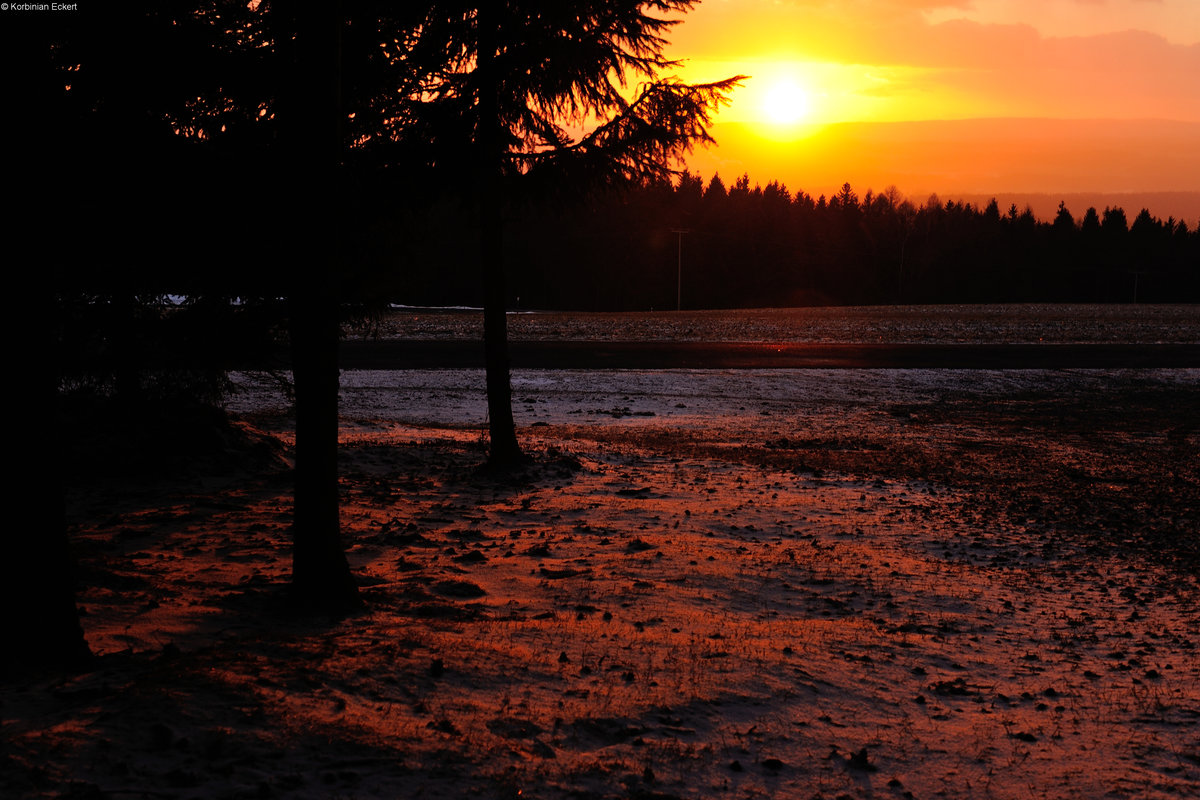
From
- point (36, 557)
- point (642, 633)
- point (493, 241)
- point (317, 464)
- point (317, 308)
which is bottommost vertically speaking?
point (642, 633)

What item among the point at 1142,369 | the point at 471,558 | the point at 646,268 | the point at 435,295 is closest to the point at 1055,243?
the point at 646,268

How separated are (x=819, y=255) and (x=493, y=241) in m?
104

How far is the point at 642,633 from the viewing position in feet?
20.2

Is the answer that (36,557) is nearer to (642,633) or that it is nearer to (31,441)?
(31,441)

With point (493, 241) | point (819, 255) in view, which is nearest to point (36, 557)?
point (493, 241)

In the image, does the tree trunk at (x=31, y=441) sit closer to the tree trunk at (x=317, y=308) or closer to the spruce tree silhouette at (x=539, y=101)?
the tree trunk at (x=317, y=308)

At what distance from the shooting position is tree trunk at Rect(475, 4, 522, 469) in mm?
11539

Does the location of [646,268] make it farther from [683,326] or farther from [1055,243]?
[1055,243]

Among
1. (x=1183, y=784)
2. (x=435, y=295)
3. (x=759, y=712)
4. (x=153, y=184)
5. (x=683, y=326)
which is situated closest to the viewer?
(x=1183, y=784)

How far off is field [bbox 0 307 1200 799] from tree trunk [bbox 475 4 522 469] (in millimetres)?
590

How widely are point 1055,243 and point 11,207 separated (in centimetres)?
13360

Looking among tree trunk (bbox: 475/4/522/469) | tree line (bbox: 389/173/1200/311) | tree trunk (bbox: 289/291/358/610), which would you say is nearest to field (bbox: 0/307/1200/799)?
tree trunk (bbox: 289/291/358/610)

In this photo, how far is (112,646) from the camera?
5219mm

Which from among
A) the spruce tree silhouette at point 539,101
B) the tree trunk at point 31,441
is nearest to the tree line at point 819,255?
the spruce tree silhouette at point 539,101
